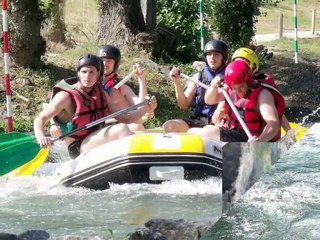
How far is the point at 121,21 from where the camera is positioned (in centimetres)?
1245

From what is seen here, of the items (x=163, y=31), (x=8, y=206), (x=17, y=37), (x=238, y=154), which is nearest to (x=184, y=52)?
(x=163, y=31)

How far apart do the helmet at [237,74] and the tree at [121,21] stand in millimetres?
5978

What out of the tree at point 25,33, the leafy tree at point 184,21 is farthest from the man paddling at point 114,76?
the leafy tree at point 184,21

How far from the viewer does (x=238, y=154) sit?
4629mm

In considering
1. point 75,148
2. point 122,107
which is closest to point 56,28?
point 122,107

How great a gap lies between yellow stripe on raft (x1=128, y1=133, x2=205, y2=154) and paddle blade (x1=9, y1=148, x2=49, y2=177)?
3.44ft

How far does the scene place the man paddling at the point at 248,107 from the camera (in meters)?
6.59

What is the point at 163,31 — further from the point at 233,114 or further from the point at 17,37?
the point at 233,114

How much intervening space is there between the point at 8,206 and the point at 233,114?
209cm

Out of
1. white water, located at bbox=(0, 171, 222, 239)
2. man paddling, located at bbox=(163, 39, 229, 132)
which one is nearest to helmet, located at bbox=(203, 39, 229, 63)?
man paddling, located at bbox=(163, 39, 229, 132)

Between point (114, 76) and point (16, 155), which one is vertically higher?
point (114, 76)

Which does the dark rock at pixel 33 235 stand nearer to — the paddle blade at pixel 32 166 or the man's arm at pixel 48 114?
the man's arm at pixel 48 114

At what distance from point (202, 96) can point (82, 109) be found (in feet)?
4.64

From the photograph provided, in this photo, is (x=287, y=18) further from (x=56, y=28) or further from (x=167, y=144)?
(x=167, y=144)
